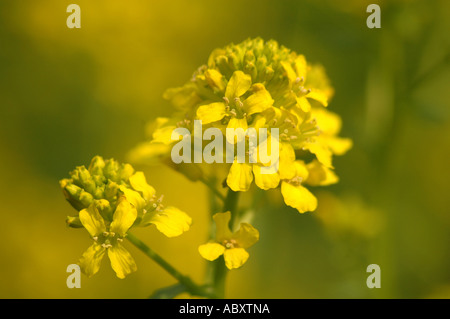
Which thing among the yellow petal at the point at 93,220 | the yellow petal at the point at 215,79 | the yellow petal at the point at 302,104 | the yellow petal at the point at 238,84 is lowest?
the yellow petal at the point at 93,220

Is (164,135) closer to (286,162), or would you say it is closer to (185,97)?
(185,97)

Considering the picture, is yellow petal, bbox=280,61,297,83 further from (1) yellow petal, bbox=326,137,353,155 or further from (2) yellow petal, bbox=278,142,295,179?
(1) yellow petal, bbox=326,137,353,155

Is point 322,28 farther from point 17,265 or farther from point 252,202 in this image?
point 17,265

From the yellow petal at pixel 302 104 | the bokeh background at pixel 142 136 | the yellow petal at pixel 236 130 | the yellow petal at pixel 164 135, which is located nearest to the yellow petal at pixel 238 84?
the yellow petal at pixel 236 130

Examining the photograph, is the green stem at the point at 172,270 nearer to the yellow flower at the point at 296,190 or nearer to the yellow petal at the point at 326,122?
the yellow flower at the point at 296,190

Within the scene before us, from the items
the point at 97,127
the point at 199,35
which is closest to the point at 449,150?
the point at 199,35

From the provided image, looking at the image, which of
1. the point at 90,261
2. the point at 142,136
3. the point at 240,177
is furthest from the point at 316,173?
the point at 142,136

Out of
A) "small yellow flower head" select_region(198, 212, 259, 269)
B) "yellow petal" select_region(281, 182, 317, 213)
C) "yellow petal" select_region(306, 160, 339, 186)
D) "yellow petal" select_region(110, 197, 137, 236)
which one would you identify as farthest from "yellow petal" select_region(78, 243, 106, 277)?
"yellow petal" select_region(306, 160, 339, 186)
